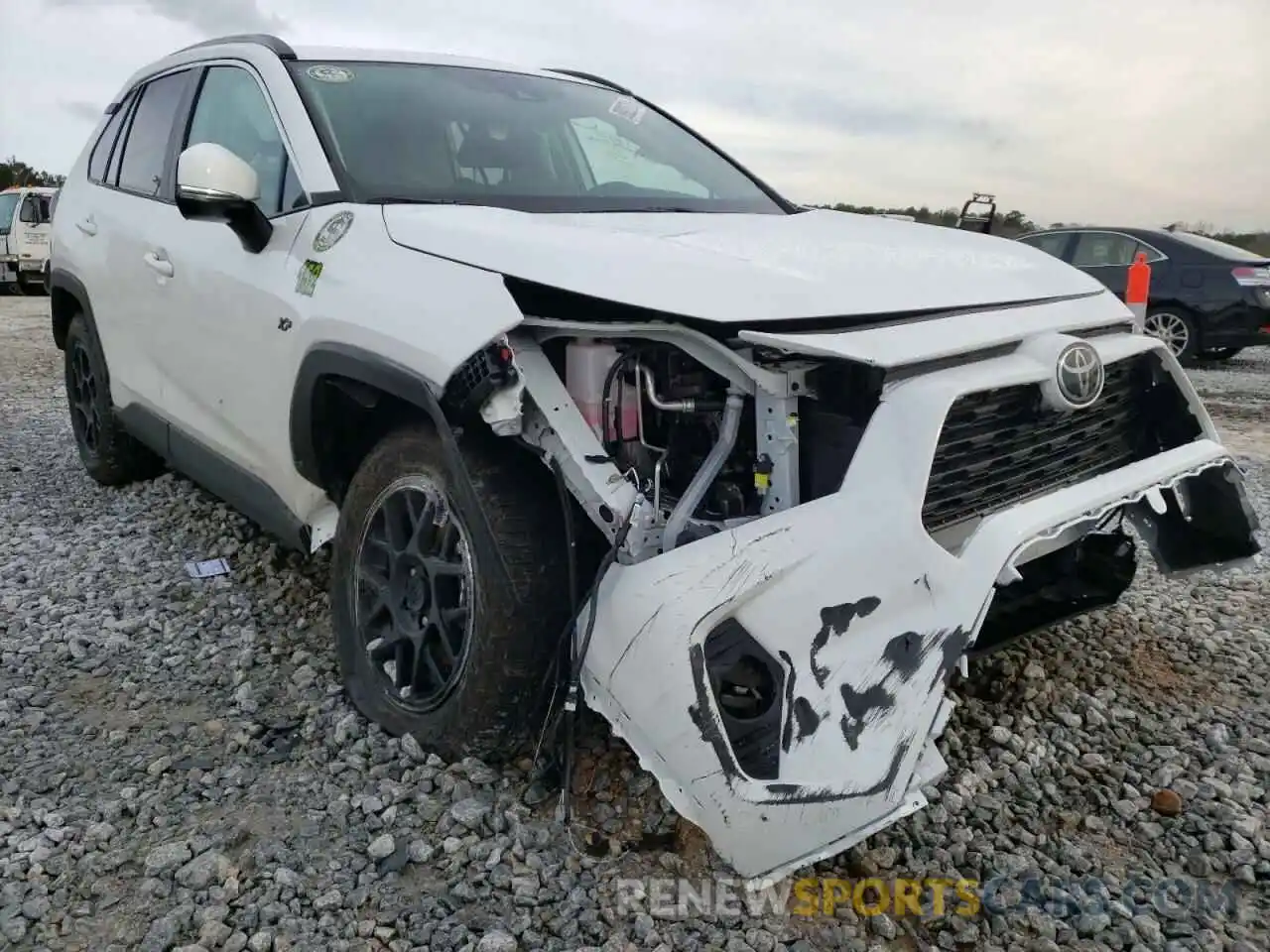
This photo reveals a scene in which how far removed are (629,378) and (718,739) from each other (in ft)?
2.70

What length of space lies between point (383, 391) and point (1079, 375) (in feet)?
5.39

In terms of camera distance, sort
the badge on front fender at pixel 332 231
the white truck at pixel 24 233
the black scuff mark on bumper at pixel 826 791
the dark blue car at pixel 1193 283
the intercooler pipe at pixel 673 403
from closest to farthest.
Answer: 1. the black scuff mark on bumper at pixel 826 791
2. the intercooler pipe at pixel 673 403
3. the badge on front fender at pixel 332 231
4. the dark blue car at pixel 1193 283
5. the white truck at pixel 24 233

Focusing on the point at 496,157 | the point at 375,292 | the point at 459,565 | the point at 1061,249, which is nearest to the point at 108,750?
the point at 459,565

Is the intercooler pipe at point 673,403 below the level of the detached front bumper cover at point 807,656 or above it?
above

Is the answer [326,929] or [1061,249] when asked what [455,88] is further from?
[1061,249]

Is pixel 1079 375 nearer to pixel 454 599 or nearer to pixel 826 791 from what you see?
pixel 826 791

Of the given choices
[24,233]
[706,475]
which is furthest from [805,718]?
[24,233]

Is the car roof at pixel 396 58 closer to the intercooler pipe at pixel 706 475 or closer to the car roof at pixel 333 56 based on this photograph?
the car roof at pixel 333 56

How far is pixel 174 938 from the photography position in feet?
6.72

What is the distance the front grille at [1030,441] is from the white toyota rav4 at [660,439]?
1 cm

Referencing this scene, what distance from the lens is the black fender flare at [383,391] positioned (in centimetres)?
232

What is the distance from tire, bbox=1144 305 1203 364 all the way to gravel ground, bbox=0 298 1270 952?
7.62 metres

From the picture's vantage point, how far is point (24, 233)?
17844mm

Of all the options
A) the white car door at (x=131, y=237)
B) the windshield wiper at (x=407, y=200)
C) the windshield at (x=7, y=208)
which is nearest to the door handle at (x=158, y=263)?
the white car door at (x=131, y=237)
